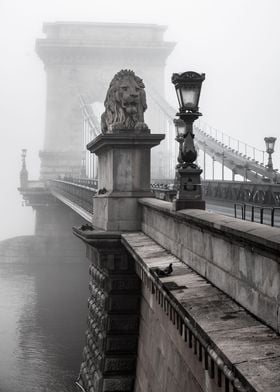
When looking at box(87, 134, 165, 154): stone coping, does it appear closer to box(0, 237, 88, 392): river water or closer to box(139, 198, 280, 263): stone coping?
box(139, 198, 280, 263): stone coping

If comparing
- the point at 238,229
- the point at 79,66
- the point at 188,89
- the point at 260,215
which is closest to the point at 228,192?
the point at 188,89

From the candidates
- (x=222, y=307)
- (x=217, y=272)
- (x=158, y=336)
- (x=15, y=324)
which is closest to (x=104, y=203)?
(x=158, y=336)

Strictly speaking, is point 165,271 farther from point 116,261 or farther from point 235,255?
point 116,261

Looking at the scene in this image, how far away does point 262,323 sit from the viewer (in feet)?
21.1

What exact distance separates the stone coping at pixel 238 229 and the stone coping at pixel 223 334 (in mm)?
620

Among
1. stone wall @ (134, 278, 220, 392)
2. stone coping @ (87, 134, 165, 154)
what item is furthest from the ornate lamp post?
stone coping @ (87, 134, 165, 154)

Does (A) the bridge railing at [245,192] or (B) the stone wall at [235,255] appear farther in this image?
(A) the bridge railing at [245,192]

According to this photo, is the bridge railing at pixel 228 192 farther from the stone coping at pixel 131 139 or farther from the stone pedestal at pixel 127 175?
the stone coping at pixel 131 139

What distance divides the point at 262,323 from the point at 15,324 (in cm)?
3166

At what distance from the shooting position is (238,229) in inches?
282

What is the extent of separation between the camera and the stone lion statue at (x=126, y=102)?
16.6 metres

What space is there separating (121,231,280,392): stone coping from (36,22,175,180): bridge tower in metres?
91.6

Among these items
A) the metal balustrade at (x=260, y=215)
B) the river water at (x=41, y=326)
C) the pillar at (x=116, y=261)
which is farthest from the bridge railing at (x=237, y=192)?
the river water at (x=41, y=326)

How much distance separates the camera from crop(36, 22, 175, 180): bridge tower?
330 ft
